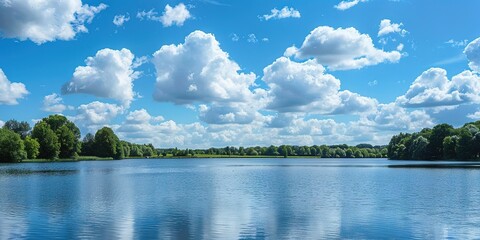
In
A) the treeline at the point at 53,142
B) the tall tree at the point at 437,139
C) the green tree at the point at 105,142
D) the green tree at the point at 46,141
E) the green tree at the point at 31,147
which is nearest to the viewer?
the treeline at the point at 53,142

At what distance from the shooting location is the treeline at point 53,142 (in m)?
120

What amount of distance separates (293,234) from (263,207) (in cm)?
1050

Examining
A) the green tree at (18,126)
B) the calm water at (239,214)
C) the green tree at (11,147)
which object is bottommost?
the calm water at (239,214)

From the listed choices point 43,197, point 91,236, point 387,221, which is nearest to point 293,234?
point 387,221

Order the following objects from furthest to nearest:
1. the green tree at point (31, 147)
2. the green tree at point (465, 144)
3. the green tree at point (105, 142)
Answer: the green tree at point (105, 142) < the green tree at point (465, 144) < the green tree at point (31, 147)

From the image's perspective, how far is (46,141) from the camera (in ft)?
449

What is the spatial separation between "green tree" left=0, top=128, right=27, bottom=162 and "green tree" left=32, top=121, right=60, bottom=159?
12960mm

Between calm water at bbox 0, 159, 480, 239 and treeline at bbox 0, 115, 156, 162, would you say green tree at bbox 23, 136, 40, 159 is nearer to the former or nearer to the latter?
treeline at bbox 0, 115, 156, 162

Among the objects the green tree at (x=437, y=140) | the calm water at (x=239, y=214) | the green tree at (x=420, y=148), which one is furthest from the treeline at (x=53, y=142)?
the green tree at (x=437, y=140)

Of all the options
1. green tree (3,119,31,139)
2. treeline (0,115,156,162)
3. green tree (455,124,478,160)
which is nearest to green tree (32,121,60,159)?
treeline (0,115,156,162)

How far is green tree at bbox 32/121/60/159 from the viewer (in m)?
136

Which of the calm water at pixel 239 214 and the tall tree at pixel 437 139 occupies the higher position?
the tall tree at pixel 437 139

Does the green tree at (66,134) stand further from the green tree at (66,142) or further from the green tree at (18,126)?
the green tree at (18,126)

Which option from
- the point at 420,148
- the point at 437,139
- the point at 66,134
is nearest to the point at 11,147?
the point at 66,134
